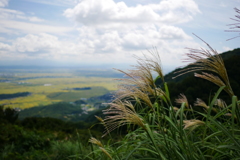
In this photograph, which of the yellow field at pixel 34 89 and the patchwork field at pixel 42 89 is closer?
the yellow field at pixel 34 89

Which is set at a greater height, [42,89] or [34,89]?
[34,89]

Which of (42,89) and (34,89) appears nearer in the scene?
(34,89)

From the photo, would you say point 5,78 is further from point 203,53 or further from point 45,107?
point 203,53

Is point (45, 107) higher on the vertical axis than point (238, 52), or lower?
lower

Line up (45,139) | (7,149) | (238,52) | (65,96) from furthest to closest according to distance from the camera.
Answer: (65,96), (238,52), (45,139), (7,149)

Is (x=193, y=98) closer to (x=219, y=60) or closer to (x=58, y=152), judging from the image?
(x=58, y=152)

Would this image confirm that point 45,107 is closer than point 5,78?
Yes

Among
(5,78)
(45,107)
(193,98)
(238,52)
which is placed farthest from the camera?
(5,78)

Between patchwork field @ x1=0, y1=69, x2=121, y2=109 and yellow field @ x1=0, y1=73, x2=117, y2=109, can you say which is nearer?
→ yellow field @ x1=0, y1=73, x2=117, y2=109

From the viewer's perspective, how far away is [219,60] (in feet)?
3.75

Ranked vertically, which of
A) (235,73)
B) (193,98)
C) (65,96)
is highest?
(235,73)

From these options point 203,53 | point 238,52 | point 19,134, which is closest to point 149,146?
point 203,53

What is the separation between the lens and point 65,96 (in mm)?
87625

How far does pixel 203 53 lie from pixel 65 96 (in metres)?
91.3
